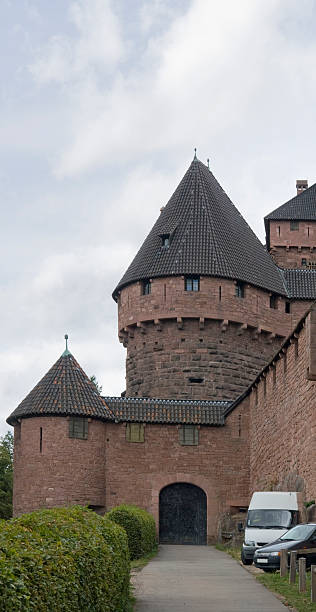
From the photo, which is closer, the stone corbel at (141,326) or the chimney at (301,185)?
the stone corbel at (141,326)

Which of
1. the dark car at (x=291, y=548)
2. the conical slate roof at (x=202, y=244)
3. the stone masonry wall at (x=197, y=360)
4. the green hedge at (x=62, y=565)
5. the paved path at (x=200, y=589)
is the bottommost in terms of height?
the paved path at (x=200, y=589)

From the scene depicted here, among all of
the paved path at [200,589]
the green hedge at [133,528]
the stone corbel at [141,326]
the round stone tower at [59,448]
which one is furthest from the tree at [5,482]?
the paved path at [200,589]

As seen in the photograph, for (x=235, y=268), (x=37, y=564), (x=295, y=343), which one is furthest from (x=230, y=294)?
(x=37, y=564)

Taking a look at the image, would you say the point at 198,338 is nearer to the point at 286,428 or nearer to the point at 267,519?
the point at 286,428

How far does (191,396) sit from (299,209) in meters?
15.1

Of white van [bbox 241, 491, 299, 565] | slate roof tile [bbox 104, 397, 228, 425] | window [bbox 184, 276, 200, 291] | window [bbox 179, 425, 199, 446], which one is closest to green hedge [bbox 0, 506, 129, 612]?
white van [bbox 241, 491, 299, 565]

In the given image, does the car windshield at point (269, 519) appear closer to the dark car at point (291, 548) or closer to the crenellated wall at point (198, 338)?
the dark car at point (291, 548)

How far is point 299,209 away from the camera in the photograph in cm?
4822

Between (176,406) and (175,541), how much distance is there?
4.62m

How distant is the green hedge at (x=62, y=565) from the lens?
5.96 m

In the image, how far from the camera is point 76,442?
31.8m

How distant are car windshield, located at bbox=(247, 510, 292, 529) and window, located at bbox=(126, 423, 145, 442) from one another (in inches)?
497

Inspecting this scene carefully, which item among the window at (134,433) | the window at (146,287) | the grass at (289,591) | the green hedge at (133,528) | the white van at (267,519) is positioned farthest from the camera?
the window at (146,287)

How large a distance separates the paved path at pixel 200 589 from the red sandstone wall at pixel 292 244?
27.5m
